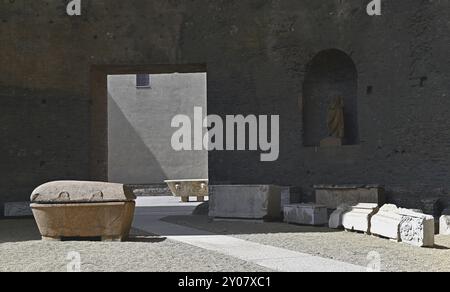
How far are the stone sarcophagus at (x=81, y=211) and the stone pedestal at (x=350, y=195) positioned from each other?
5.66 m

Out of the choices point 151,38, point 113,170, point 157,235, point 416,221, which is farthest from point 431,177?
point 113,170

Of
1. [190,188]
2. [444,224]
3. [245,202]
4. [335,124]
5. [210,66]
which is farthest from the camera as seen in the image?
[190,188]

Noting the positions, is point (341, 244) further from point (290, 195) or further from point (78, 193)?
point (290, 195)

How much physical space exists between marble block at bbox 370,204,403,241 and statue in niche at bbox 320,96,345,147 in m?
3.39

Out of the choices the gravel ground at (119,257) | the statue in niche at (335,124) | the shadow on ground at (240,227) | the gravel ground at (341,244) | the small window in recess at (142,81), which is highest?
the small window in recess at (142,81)

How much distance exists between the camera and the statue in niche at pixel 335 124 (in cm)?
1329

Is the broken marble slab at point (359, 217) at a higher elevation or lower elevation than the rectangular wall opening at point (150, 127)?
lower

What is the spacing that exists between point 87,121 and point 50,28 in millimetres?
2494

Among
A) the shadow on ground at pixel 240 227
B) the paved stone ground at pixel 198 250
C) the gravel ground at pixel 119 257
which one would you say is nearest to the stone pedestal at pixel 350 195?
the shadow on ground at pixel 240 227

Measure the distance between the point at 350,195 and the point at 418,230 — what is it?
383 cm

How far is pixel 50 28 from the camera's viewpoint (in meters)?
13.9

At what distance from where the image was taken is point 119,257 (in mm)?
6805

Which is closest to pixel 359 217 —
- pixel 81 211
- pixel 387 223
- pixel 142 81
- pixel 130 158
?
pixel 387 223

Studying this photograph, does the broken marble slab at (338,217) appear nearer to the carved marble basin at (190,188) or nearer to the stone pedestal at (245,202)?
the stone pedestal at (245,202)
